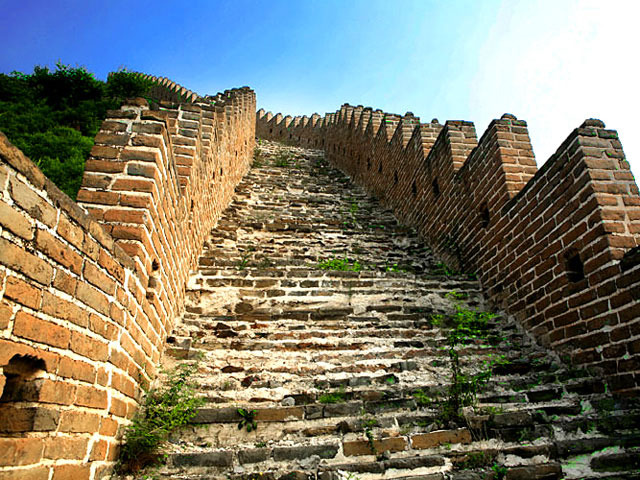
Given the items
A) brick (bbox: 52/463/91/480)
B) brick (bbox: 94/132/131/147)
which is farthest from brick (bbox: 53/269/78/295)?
brick (bbox: 94/132/131/147)

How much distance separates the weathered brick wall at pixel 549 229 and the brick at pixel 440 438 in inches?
46.2

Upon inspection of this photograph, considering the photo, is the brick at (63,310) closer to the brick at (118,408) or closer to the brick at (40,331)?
the brick at (40,331)

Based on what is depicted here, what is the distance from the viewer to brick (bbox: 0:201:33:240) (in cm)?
120

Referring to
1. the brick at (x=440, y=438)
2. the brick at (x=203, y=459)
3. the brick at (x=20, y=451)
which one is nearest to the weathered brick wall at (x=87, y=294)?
the brick at (x=20, y=451)

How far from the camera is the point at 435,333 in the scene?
339 centimetres

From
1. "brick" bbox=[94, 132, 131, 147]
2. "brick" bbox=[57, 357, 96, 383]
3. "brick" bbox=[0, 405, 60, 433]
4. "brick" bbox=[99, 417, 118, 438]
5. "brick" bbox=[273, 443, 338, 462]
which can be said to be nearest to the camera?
"brick" bbox=[0, 405, 60, 433]

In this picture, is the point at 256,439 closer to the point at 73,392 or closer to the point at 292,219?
the point at 73,392

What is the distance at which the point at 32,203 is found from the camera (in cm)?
134

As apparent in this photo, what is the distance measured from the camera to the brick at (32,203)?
1.26 metres

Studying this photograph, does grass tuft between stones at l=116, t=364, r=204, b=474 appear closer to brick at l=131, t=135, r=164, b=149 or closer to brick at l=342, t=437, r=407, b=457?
brick at l=342, t=437, r=407, b=457

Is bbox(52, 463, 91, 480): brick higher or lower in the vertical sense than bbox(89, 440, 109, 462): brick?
lower

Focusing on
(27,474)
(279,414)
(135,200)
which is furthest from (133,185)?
(279,414)

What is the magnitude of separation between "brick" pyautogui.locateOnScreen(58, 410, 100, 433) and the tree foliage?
6.27 metres

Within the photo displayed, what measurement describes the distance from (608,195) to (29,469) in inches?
147
